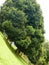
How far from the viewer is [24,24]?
30.5m

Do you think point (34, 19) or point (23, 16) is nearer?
point (23, 16)

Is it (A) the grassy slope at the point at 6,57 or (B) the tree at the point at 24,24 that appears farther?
(B) the tree at the point at 24,24

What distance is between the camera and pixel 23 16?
29.8 metres

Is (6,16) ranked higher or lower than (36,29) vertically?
higher

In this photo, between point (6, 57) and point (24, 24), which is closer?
point (6, 57)

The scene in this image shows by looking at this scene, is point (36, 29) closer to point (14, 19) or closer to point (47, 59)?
point (14, 19)

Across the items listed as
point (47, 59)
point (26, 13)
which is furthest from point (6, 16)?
point (47, 59)

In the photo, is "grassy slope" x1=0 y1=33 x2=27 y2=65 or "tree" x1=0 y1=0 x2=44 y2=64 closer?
"grassy slope" x1=0 y1=33 x2=27 y2=65

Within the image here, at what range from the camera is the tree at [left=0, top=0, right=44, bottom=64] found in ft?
95.3

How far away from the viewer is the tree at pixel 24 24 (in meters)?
29.0

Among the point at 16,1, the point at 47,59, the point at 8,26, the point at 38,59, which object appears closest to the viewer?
the point at 8,26

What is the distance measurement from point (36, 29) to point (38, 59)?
7.00 metres

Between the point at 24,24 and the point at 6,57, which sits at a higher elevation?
the point at 6,57

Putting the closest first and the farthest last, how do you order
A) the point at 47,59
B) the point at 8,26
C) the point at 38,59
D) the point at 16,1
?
the point at 8,26 < the point at 16,1 < the point at 38,59 < the point at 47,59
